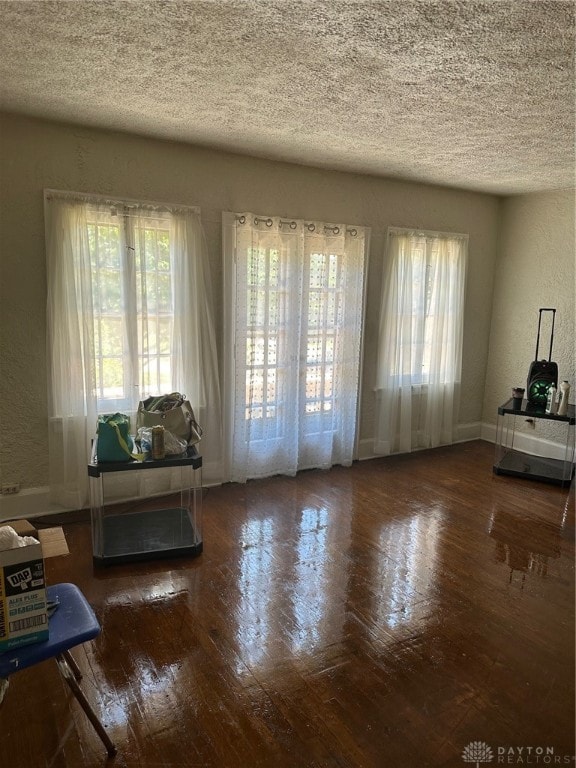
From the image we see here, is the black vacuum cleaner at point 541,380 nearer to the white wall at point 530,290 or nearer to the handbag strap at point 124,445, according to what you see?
the white wall at point 530,290

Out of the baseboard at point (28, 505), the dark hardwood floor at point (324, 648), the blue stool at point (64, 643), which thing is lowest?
the dark hardwood floor at point (324, 648)

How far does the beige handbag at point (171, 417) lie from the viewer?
10.3ft

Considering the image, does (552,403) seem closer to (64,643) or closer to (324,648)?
(324,648)

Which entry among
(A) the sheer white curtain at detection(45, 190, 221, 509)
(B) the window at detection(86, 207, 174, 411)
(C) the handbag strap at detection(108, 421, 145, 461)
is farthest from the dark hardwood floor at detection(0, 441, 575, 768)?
(B) the window at detection(86, 207, 174, 411)

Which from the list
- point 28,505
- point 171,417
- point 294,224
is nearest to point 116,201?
point 294,224

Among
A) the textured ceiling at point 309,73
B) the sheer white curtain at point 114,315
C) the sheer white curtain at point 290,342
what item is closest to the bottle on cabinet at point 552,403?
the sheer white curtain at point 290,342

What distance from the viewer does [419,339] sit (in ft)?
16.1

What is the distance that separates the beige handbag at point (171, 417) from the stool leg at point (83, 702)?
1.54 m

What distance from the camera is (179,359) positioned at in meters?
3.77

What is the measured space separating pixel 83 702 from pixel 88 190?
2.93 m

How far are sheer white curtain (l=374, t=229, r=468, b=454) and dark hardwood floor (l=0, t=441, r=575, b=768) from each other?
1325 mm

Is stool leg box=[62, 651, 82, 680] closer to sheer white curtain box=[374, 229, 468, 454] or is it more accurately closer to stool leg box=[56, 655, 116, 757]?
stool leg box=[56, 655, 116, 757]

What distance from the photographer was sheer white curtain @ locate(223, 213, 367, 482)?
396cm

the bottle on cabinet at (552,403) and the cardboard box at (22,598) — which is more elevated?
the bottle on cabinet at (552,403)
